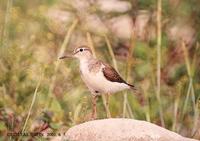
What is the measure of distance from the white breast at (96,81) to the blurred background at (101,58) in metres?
0.41

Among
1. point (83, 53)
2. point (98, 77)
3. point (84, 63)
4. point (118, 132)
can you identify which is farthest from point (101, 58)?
point (118, 132)

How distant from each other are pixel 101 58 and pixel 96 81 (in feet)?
9.45

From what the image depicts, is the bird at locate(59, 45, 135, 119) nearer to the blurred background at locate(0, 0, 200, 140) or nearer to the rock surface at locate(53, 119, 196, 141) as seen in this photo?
the blurred background at locate(0, 0, 200, 140)

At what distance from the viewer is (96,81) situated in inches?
338

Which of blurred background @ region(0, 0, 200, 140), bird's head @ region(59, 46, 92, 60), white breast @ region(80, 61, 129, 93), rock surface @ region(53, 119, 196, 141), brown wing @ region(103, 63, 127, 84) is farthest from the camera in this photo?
blurred background @ region(0, 0, 200, 140)

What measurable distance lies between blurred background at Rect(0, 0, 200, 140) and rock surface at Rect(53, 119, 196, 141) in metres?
0.67

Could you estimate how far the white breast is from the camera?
856cm

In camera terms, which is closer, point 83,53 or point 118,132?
point 118,132

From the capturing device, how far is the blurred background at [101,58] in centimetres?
941

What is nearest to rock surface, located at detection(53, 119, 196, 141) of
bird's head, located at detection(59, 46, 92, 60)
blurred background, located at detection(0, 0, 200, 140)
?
blurred background, located at detection(0, 0, 200, 140)

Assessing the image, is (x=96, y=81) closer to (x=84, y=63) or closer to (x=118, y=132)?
(x=84, y=63)

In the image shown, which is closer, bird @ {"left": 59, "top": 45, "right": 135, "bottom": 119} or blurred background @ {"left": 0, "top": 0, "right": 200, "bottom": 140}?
bird @ {"left": 59, "top": 45, "right": 135, "bottom": 119}

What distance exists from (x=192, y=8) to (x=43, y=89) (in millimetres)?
2688

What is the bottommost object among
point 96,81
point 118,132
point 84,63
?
point 118,132
